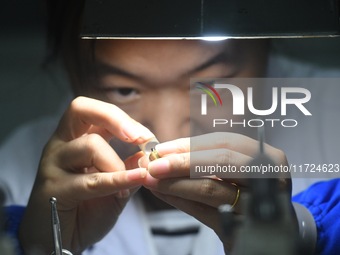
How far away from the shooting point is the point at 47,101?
2639 mm

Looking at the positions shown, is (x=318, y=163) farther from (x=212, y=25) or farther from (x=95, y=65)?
(x=95, y=65)

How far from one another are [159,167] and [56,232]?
0.46 metres

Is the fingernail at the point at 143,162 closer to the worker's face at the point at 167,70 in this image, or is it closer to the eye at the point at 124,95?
the worker's face at the point at 167,70

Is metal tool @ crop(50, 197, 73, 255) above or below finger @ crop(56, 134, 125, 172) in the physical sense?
below

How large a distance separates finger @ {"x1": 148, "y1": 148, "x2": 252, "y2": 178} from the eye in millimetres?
262

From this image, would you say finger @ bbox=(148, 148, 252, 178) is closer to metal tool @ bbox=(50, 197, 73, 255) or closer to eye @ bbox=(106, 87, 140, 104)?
eye @ bbox=(106, 87, 140, 104)

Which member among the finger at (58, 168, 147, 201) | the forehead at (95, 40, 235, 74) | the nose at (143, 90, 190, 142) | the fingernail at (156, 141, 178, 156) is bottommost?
the finger at (58, 168, 147, 201)

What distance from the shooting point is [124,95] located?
260 centimetres

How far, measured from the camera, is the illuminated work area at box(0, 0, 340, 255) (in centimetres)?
251

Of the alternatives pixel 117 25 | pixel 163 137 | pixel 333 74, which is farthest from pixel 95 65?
pixel 333 74

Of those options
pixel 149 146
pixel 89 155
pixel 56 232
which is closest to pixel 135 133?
pixel 149 146

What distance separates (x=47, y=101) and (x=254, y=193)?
0.86 meters

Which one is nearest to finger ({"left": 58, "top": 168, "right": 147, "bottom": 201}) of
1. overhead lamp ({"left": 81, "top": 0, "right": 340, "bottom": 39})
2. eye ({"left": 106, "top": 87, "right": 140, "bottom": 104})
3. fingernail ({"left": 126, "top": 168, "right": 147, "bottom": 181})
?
fingernail ({"left": 126, "top": 168, "right": 147, "bottom": 181})

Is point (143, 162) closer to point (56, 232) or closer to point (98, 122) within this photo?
point (98, 122)
